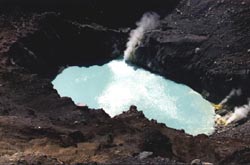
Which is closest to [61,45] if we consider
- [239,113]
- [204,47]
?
[204,47]

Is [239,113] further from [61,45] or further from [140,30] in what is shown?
[61,45]

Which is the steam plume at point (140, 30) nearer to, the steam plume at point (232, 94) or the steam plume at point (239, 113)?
the steam plume at point (232, 94)

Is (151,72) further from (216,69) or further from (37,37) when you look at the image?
(37,37)

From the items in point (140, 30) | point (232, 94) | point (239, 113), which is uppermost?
point (140, 30)

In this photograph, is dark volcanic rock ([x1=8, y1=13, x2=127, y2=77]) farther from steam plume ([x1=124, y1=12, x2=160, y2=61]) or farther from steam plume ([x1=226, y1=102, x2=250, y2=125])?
steam plume ([x1=226, y1=102, x2=250, y2=125])

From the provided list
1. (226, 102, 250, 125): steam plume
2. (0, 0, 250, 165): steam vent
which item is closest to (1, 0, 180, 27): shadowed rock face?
(0, 0, 250, 165): steam vent

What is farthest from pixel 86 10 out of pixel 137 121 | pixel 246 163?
pixel 246 163

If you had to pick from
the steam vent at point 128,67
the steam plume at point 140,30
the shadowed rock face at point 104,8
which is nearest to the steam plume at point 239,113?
the steam vent at point 128,67
